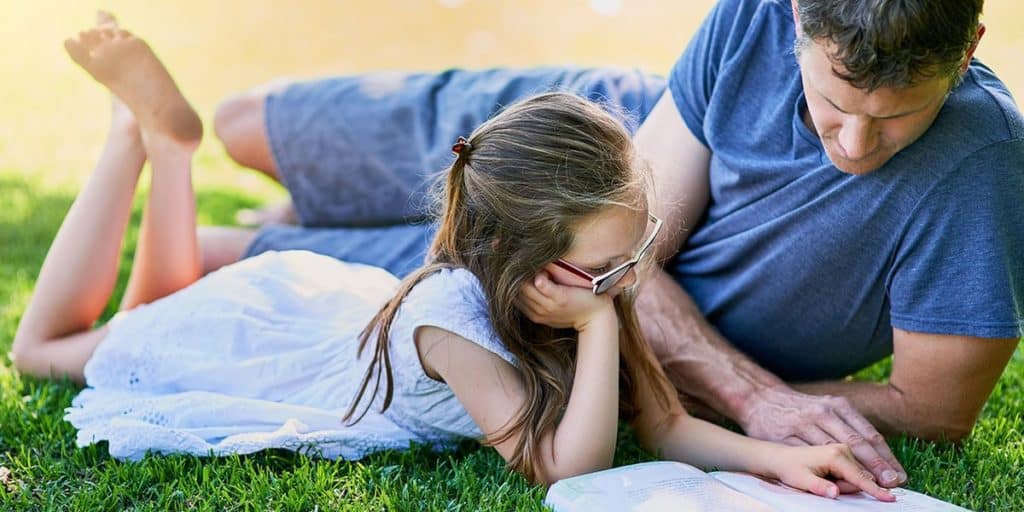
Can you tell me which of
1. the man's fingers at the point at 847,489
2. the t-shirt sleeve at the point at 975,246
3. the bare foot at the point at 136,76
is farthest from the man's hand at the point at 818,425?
the bare foot at the point at 136,76

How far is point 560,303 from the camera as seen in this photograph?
267cm

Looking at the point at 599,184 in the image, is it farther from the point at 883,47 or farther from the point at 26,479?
the point at 26,479

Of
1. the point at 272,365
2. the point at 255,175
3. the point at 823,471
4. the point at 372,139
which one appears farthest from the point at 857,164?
the point at 255,175

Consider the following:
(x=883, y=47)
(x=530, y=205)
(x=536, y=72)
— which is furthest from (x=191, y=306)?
(x=883, y=47)

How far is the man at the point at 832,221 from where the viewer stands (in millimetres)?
2418

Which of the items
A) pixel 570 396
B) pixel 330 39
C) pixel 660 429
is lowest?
pixel 330 39

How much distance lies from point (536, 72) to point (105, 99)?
15.0ft

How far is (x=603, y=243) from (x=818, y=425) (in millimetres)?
768

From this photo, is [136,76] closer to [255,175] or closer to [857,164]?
[857,164]

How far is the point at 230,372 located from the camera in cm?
317

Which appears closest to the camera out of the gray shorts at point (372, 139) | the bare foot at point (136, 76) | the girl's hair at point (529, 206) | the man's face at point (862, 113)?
the man's face at point (862, 113)

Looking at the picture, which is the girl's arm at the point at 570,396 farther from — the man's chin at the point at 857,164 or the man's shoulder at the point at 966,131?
the man's shoulder at the point at 966,131

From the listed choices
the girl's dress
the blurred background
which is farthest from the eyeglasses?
the blurred background

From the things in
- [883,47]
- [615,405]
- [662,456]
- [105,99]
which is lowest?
[105,99]
